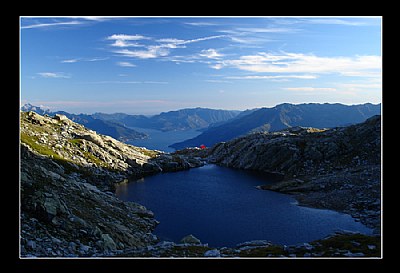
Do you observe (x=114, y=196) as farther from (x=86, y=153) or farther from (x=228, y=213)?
(x=86, y=153)

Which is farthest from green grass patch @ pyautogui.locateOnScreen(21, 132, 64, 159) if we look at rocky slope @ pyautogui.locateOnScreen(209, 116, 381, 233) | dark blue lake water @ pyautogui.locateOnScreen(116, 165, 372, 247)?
rocky slope @ pyautogui.locateOnScreen(209, 116, 381, 233)

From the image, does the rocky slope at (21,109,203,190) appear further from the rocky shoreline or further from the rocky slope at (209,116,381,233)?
the rocky slope at (209,116,381,233)

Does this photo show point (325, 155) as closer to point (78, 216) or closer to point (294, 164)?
point (294, 164)

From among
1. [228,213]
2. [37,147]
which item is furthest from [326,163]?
[37,147]

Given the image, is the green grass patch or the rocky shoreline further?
the green grass patch

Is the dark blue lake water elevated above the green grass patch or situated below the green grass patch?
below

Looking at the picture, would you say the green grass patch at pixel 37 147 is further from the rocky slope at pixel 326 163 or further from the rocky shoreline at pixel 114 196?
the rocky slope at pixel 326 163
